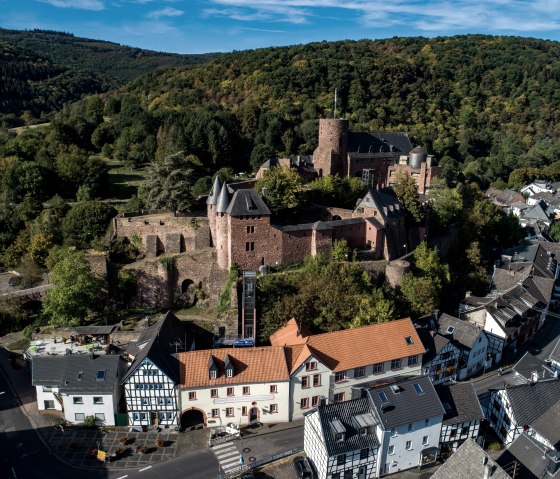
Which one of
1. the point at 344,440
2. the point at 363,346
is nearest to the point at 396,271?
the point at 363,346

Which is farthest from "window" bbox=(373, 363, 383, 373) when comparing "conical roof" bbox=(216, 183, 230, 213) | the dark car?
"conical roof" bbox=(216, 183, 230, 213)

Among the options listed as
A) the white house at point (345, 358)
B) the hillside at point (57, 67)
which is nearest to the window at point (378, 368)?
the white house at point (345, 358)

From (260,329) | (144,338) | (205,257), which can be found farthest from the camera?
(205,257)

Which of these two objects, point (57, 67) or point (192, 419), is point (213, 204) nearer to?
point (192, 419)

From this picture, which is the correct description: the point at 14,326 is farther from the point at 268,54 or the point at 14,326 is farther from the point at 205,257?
the point at 268,54

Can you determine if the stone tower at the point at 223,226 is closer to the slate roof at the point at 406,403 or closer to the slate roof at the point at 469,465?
the slate roof at the point at 406,403

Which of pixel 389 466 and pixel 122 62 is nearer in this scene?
pixel 389 466

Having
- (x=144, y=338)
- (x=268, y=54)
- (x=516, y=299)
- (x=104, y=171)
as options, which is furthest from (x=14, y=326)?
(x=268, y=54)

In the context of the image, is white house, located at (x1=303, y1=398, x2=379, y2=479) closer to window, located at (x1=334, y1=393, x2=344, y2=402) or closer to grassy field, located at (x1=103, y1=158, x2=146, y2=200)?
window, located at (x1=334, y1=393, x2=344, y2=402)
